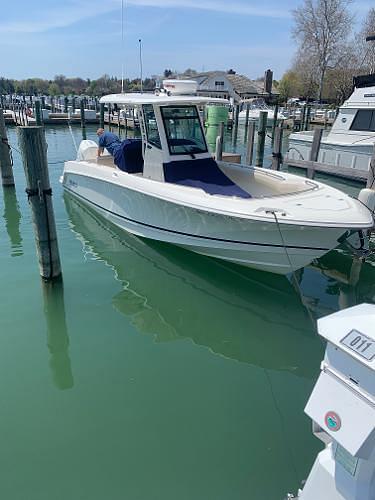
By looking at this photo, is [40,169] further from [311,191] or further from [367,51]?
[367,51]

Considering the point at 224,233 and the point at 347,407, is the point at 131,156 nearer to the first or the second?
the point at 224,233

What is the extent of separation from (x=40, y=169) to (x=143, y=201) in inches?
76.5

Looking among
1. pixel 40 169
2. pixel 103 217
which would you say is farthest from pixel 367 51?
pixel 40 169

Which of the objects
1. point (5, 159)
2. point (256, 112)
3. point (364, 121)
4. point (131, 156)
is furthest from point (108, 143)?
point (256, 112)

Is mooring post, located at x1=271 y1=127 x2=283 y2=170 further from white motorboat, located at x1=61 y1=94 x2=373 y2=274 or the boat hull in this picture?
the boat hull

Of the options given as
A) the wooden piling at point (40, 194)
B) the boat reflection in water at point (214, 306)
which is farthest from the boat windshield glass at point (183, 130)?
the wooden piling at point (40, 194)

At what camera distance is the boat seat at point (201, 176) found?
263 inches

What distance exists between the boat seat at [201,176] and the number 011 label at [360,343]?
188 inches

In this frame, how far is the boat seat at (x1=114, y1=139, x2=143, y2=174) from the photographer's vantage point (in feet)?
25.7

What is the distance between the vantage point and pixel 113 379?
4.16 metres

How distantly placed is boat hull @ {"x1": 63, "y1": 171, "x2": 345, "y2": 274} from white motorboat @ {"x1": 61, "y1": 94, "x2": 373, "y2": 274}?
0.01 metres

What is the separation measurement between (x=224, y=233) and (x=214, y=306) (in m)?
1.03

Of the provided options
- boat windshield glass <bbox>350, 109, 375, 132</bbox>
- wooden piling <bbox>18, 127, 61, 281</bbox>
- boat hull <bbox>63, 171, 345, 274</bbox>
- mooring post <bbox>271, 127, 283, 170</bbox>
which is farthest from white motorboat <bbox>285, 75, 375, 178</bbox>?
wooden piling <bbox>18, 127, 61, 281</bbox>

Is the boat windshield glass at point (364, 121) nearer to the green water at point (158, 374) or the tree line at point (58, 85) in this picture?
the green water at point (158, 374)
